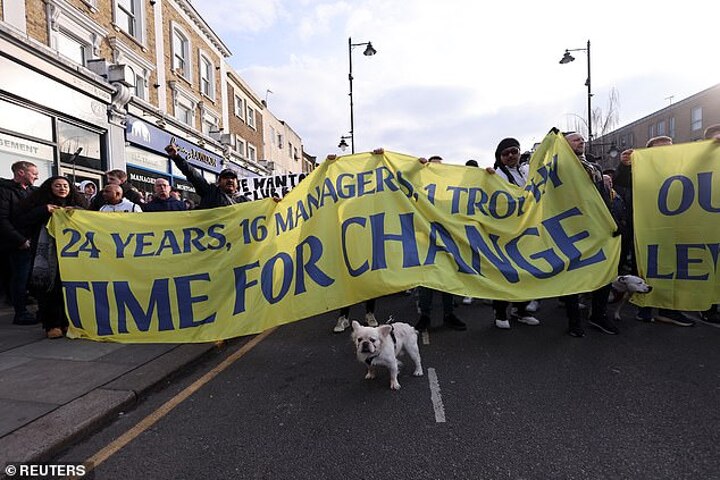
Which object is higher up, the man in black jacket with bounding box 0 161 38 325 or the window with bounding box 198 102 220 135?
the window with bounding box 198 102 220 135

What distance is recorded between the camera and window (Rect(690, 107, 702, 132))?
35.2 metres

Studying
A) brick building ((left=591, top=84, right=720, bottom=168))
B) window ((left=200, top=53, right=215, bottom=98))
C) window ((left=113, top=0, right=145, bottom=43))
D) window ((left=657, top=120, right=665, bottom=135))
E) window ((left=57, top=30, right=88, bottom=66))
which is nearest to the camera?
window ((left=57, top=30, right=88, bottom=66))

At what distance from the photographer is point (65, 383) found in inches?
147

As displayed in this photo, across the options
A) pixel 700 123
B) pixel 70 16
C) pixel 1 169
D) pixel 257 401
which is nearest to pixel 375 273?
pixel 257 401

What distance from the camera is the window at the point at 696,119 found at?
35250 millimetres

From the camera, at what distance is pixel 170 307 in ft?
15.2

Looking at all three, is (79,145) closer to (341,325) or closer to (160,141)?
(160,141)

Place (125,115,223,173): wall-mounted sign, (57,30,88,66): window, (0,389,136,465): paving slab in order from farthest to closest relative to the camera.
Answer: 1. (125,115,223,173): wall-mounted sign
2. (57,30,88,66): window
3. (0,389,136,465): paving slab

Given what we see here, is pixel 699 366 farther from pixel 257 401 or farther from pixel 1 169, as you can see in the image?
pixel 1 169

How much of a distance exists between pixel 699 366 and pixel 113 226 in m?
6.45

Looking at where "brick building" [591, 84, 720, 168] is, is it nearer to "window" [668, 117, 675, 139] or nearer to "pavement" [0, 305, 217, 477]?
"window" [668, 117, 675, 139]

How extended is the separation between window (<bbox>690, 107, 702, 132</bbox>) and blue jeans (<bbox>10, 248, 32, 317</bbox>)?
1794 inches

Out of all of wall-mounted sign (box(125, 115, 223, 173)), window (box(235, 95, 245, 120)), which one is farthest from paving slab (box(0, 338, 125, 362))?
window (box(235, 95, 245, 120))

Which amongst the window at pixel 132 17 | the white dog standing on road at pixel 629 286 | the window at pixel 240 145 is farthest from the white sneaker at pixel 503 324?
the window at pixel 240 145
